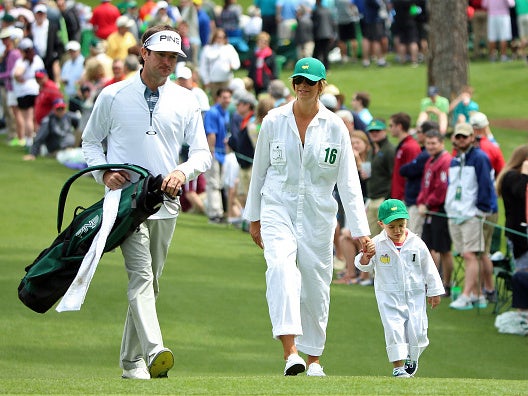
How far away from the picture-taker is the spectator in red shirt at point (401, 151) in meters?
16.1

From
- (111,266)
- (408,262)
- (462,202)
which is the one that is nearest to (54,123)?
(111,266)

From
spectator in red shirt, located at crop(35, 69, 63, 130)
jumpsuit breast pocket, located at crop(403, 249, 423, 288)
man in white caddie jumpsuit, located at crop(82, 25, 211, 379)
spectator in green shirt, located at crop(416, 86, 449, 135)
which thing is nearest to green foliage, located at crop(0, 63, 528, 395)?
man in white caddie jumpsuit, located at crop(82, 25, 211, 379)

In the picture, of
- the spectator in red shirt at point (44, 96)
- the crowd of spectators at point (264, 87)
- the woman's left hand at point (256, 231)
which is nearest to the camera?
the woman's left hand at point (256, 231)

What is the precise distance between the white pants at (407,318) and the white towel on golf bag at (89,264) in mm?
2430

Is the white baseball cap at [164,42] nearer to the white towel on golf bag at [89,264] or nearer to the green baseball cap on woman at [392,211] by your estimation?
the white towel on golf bag at [89,264]

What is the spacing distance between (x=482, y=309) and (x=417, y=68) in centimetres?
1971

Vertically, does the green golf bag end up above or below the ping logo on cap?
below

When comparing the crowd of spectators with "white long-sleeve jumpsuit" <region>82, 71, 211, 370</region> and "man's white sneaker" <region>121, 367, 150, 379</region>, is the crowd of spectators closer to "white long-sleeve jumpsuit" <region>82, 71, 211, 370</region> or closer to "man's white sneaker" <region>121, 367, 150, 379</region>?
"white long-sleeve jumpsuit" <region>82, 71, 211, 370</region>

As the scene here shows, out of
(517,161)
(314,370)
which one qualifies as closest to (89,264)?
(314,370)

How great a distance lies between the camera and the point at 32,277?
30.2ft

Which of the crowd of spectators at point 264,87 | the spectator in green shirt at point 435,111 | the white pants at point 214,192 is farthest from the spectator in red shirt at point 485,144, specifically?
the white pants at point 214,192

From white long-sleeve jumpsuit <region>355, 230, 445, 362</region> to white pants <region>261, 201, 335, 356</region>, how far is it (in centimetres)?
87

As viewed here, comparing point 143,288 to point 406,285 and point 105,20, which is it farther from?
point 105,20

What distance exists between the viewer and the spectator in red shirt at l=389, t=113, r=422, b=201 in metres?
16.1
